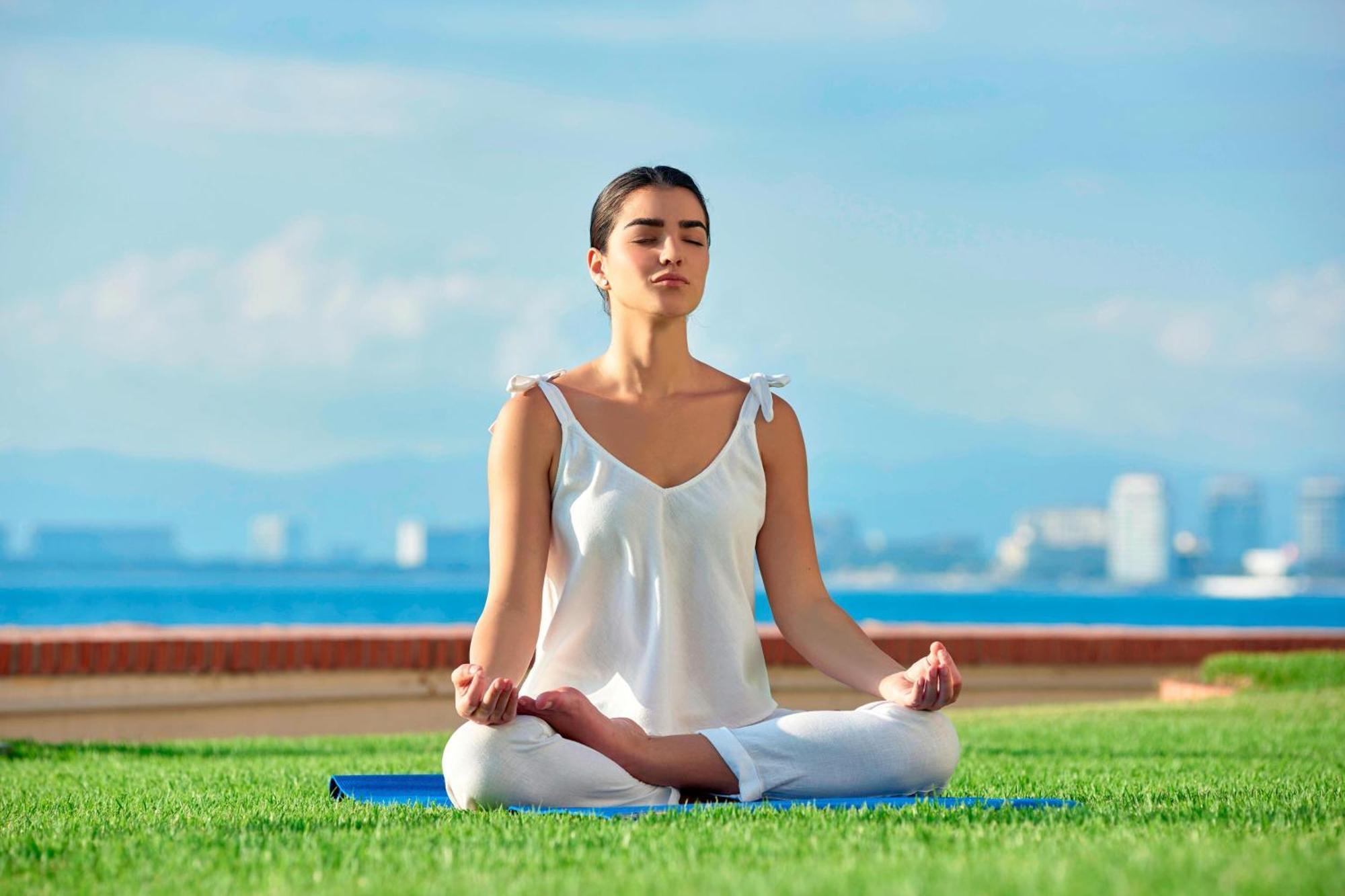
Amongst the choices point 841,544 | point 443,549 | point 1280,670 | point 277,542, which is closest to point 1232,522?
point 841,544

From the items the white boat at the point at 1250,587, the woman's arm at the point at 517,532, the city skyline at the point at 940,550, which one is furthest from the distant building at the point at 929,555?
the woman's arm at the point at 517,532

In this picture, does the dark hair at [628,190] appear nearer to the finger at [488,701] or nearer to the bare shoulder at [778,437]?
the bare shoulder at [778,437]

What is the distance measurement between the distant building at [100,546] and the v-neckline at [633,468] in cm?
15544

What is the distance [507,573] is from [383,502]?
172 metres

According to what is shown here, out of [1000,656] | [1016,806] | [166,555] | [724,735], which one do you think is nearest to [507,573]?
[724,735]

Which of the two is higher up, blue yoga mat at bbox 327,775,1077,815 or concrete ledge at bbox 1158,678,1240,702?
blue yoga mat at bbox 327,775,1077,815

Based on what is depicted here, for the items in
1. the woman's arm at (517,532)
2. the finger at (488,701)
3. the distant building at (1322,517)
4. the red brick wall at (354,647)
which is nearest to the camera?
the finger at (488,701)

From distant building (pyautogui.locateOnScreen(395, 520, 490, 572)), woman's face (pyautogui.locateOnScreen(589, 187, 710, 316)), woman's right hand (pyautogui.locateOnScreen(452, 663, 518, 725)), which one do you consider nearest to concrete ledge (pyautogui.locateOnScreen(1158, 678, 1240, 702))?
woman's face (pyautogui.locateOnScreen(589, 187, 710, 316))

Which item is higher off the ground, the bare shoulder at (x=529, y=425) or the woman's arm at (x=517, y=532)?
the bare shoulder at (x=529, y=425)

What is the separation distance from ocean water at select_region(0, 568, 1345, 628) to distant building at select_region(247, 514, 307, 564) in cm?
359

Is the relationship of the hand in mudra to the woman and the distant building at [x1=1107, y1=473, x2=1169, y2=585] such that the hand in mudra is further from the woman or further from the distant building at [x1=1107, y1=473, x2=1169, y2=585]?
the distant building at [x1=1107, y1=473, x2=1169, y2=585]

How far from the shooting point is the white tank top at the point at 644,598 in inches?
167

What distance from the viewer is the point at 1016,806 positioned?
3896mm

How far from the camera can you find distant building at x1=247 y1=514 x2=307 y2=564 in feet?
543
